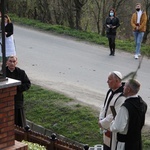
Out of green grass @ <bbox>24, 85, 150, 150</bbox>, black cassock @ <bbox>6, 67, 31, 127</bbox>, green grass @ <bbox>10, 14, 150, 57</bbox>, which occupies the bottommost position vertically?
green grass @ <bbox>24, 85, 150, 150</bbox>

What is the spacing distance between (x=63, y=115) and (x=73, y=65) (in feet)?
14.1

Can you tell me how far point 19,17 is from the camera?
21.5 meters

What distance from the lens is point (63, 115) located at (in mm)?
8570

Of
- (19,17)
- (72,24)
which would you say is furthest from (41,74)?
(19,17)

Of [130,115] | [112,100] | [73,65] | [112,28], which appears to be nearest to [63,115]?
[112,100]

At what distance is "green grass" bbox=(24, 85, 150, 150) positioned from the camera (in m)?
7.73

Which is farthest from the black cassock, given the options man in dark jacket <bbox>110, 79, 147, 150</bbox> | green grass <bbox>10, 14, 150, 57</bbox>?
green grass <bbox>10, 14, 150, 57</bbox>

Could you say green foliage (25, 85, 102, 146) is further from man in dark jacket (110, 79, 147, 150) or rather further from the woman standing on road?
the woman standing on road

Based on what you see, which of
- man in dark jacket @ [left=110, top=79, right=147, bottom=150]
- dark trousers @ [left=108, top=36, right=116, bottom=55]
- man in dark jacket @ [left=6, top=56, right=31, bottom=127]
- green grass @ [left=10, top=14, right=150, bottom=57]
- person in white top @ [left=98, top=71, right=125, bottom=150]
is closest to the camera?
man in dark jacket @ [left=110, top=79, right=147, bottom=150]

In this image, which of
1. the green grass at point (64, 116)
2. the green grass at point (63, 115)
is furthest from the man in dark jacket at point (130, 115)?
the green grass at point (64, 116)

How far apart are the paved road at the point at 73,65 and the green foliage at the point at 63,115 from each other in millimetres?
548

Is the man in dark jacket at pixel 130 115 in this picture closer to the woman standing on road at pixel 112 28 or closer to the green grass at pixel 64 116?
the green grass at pixel 64 116

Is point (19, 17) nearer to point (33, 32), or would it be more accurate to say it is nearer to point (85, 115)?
point (33, 32)

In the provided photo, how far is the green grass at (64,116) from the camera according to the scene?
7.73m
